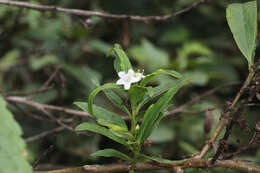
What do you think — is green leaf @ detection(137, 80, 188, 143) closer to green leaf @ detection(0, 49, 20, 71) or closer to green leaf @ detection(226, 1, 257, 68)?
green leaf @ detection(226, 1, 257, 68)

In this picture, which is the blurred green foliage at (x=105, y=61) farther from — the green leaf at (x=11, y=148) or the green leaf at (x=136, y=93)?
the green leaf at (x=11, y=148)

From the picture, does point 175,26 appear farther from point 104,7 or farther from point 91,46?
point 91,46

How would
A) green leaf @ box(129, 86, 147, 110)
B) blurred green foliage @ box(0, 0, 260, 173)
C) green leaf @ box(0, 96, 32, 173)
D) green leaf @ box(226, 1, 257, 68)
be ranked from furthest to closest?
1. blurred green foliage @ box(0, 0, 260, 173)
2. green leaf @ box(226, 1, 257, 68)
3. green leaf @ box(129, 86, 147, 110)
4. green leaf @ box(0, 96, 32, 173)

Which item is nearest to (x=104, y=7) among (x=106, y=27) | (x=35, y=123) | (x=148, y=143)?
(x=106, y=27)

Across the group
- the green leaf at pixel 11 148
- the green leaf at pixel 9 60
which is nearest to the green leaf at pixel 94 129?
the green leaf at pixel 11 148

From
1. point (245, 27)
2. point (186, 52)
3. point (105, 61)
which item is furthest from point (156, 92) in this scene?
point (105, 61)

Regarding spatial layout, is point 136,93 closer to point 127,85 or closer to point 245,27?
point 127,85

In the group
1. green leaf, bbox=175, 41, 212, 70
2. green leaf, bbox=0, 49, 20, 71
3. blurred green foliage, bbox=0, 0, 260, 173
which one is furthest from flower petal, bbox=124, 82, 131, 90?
green leaf, bbox=0, 49, 20, 71
